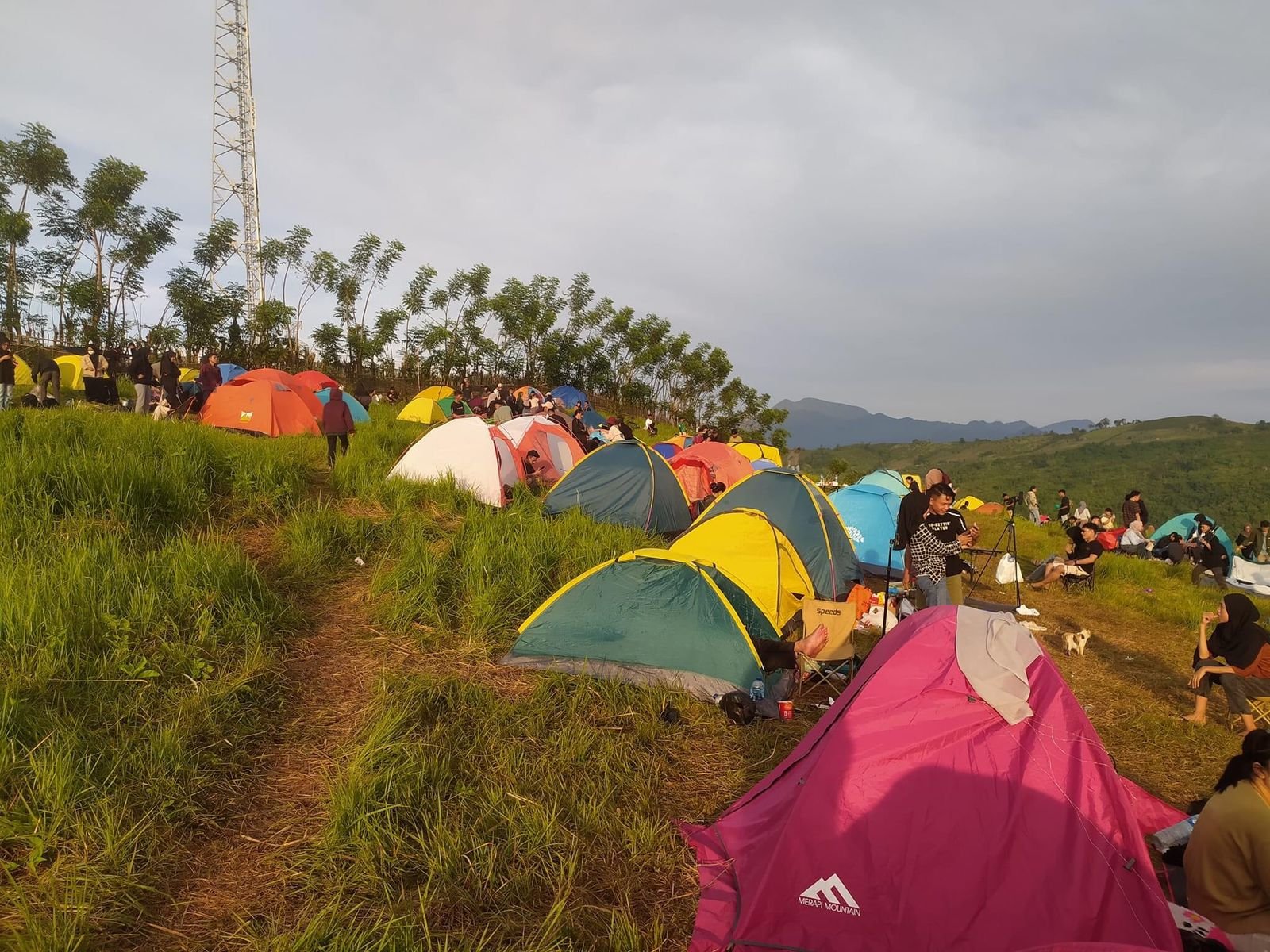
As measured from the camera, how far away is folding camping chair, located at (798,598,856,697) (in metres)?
5.69

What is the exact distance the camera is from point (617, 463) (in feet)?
33.5

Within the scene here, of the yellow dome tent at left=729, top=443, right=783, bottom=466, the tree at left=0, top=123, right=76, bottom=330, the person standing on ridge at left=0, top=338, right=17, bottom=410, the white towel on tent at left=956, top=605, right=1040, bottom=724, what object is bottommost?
the white towel on tent at left=956, top=605, right=1040, bottom=724

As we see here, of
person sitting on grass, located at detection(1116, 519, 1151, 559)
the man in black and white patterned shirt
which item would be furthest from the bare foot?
person sitting on grass, located at detection(1116, 519, 1151, 559)

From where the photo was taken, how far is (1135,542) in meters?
16.6

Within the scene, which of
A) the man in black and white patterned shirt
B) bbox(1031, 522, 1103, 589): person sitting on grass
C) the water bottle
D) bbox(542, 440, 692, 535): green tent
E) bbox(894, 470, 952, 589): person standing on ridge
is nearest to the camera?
the water bottle

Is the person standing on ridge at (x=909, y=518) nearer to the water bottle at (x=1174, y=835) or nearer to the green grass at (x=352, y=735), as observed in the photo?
the green grass at (x=352, y=735)

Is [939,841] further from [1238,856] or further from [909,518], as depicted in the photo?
[909,518]

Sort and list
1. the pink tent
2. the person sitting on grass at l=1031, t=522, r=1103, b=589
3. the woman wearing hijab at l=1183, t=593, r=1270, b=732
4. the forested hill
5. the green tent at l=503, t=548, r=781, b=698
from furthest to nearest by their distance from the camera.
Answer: the forested hill → the person sitting on grass at l=1031, t=522, r=1103, b=589 → the woman wearing hijab at l=1183, t=593, r=1270, b=732 → the green tent at l=503, t=548, r=781, b=698 → the pink tent

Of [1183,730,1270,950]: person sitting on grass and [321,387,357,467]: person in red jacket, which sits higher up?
[321,387,357,467]: person in red jacket

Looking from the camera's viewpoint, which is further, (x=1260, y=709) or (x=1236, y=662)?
(x=1236, y=662)

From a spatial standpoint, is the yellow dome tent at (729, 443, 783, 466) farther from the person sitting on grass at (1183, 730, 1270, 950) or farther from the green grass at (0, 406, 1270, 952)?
the person sitting on grass at (1183, 730, 1270, 950)

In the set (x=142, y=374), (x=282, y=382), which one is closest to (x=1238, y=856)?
(x=282, y=382)

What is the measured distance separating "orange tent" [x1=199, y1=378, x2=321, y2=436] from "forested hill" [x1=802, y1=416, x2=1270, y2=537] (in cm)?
2555

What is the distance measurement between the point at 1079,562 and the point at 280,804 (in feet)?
38.6
